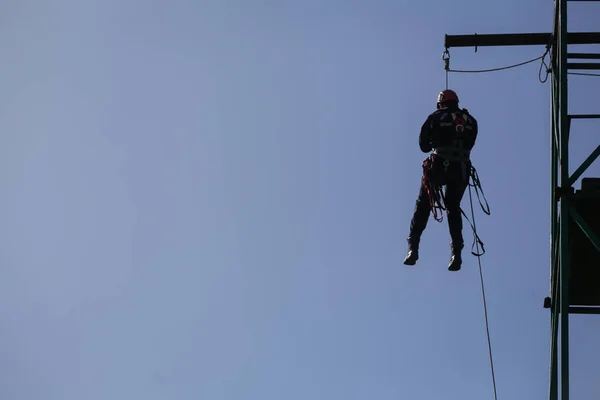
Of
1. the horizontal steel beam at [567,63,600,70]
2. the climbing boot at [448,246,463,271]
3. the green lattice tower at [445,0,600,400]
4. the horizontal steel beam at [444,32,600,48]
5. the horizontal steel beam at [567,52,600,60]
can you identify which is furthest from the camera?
the horizontal steel beam at [444,32,600,48]

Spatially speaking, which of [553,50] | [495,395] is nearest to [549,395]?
[495,395]

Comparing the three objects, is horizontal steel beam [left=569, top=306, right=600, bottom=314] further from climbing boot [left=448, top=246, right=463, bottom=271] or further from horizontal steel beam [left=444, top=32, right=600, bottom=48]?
horizontal steel beam [left=444, top=32, right=600, bottom=48]

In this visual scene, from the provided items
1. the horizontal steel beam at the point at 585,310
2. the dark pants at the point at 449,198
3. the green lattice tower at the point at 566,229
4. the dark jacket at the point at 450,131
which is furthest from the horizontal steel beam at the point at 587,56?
the horizontal steel beam at the point at 585,310

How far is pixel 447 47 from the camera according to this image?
15008mm

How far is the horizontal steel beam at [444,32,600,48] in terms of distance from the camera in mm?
14797

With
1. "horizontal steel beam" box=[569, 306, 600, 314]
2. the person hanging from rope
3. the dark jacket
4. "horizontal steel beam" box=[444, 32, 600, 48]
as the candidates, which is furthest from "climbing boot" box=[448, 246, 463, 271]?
"horizontal steel beam" box=[444, 32, 600, 48]

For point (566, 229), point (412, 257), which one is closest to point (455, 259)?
point (412, 257)

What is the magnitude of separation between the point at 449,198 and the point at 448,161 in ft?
1.47

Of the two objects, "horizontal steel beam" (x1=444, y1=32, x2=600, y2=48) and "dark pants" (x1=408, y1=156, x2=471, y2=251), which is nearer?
"dark pants" (x1=408, y1=156, x2=471, y2=251)

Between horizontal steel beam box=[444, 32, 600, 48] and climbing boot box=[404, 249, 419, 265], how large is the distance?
2.38 metres

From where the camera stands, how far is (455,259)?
47.2 ft

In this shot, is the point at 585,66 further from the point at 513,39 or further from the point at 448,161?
the point at 448,161

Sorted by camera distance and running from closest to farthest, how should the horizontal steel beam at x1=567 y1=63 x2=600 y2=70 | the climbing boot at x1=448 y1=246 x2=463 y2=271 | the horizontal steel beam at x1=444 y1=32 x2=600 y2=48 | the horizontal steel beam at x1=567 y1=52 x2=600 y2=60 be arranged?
the horizontal steel beam at x1=567 y1=52 x2=600 y2=60 < the horizontal steel beam at x1=567 y1=63 x2=600 y2=70 < the climbing boot at x1=448 y1=246 x2=463 y2=271 < the horizontal steel beam at x1=444 y1=32 x2=600 y2=48

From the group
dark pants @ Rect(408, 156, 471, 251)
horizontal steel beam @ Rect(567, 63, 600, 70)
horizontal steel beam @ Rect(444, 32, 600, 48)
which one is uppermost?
horizontal steel beam @ Rect(444, 32, 600, 48)
